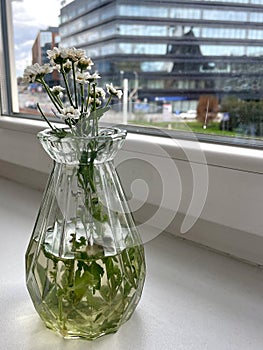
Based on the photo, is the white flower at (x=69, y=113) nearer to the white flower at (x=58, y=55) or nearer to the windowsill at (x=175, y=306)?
the white flower at (x=58, y=55)

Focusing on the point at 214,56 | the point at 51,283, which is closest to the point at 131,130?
the point at 214,56

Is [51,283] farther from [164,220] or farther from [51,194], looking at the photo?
[164,220]

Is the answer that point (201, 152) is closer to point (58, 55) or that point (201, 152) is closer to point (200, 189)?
point (200, 189)

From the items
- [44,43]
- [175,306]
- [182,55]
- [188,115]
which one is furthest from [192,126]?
[44,43]

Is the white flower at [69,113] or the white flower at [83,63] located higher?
the white flower at [83,63]

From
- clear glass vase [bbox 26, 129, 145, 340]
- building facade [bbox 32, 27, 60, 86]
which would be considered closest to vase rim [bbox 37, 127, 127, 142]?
clear glass vase [bbox 26, 129, 145, 340]

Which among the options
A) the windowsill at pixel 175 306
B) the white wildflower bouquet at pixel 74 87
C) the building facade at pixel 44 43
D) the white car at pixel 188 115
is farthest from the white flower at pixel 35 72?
the building facade at pixel 44 43
